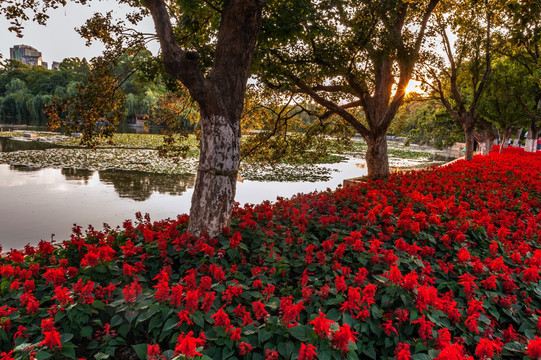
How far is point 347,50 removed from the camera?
24.7ft

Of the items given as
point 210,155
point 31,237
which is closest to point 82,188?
point 31,237

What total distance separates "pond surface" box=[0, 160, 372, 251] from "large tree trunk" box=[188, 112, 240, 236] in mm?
5709

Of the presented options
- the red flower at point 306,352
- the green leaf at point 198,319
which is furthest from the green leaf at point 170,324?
the red flower at point 306,352

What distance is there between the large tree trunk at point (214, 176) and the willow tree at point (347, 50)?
2233mm

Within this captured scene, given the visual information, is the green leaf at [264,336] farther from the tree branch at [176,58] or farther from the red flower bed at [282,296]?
the tree branch at [176,58]

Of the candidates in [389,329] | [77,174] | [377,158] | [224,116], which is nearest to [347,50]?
[377,158]

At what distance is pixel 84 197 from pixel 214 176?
9.78 meters

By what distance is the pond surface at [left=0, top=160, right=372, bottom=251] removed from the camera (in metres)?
8.85

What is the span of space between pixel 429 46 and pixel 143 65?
874 centimetres

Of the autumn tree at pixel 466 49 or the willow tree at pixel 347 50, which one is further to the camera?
the autumn tree at pixel 466 49

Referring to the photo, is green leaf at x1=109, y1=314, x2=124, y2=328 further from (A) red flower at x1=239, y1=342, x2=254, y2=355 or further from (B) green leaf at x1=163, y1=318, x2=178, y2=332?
(A) red flower at x1=239, y1=342, x2=254, y2=355

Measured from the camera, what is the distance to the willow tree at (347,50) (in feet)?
18.3

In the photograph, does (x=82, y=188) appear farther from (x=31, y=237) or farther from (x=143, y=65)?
(x=143, y=65)

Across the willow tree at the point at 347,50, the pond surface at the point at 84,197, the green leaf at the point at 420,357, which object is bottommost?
the pond surface at the point at 84,197
